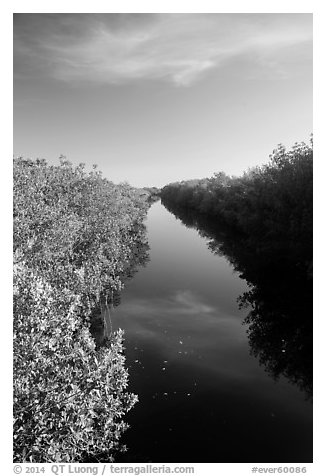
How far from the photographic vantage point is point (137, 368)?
21406 mm

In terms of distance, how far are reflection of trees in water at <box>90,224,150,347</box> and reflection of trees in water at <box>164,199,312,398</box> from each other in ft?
32.2

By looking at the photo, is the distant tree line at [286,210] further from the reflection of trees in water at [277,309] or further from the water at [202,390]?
the water at [202,390]

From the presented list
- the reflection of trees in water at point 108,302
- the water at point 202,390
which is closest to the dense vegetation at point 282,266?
the water at point 202,390

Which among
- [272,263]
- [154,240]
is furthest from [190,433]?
[154,240]

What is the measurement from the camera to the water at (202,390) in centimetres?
1531

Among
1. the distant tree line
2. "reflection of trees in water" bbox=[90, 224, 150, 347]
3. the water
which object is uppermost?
the distant tree line

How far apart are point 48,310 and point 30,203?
13.6 m

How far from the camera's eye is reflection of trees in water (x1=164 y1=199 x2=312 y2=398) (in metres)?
21.9

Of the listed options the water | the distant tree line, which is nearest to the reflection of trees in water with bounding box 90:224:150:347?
the water

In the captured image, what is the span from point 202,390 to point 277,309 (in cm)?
1245

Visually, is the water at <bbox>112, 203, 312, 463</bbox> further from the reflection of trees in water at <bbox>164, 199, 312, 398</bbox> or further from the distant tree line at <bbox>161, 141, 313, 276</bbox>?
the distant tree line at <bbox>161, 141, 313, 276</bbox>

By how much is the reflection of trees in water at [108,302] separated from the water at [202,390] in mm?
819

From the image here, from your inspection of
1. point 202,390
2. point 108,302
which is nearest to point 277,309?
point 202,390
